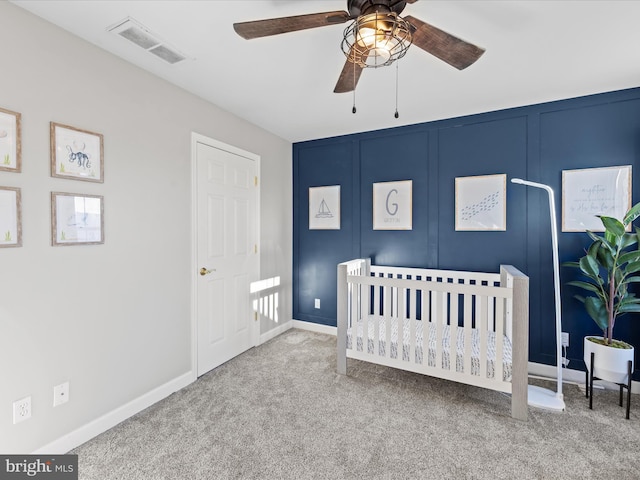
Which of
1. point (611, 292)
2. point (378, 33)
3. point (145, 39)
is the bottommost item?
point (611, 292)

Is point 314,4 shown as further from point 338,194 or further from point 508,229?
point 508,229

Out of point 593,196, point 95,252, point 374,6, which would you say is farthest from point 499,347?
point 95,252

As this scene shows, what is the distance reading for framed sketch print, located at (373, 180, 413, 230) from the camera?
3215 mm

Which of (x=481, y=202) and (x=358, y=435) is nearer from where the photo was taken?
(x=358, y=435)

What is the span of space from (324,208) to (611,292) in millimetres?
2649

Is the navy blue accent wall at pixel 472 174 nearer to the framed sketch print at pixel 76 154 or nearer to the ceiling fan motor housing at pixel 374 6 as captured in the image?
the ceiling fan motor housing at pixel 374 6

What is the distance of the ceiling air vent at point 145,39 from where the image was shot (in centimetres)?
166

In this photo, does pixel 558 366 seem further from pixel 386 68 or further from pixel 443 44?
pixel 386 68

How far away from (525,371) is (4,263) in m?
3.06

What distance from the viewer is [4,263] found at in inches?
58.4

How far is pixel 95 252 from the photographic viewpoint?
6.10 feet

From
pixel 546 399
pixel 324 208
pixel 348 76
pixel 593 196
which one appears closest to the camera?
pixel 348 76

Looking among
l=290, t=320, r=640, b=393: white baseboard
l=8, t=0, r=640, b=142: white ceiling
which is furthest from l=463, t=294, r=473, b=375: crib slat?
l=8, t=0, r=640, b=142: white ceiling

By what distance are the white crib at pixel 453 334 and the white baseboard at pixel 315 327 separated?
0.97 m
